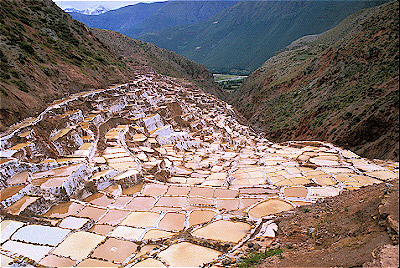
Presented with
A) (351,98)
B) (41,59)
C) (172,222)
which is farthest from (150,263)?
(351,98)

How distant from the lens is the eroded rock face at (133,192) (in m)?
4.61

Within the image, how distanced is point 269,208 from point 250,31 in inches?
5624

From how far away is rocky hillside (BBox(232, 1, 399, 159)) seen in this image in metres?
13.5

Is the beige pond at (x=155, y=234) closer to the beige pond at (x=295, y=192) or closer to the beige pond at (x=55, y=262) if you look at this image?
the beige pond at (x=55, y=262)

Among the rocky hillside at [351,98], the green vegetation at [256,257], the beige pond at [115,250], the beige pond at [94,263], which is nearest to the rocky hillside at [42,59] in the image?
the beige pond at [115,250]

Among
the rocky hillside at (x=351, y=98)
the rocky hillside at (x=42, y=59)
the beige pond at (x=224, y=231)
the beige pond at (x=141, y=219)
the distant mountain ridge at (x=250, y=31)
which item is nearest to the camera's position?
the beige pond at (x=224, y=231)

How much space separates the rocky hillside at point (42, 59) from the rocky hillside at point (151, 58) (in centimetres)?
889

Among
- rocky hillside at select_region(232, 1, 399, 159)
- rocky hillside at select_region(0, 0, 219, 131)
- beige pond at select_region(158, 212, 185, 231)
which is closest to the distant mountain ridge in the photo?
rocky hillside at select_region(232, 1, 399, 159)

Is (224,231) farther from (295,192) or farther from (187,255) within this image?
(295,192)

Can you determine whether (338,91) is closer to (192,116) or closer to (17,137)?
(192,116)

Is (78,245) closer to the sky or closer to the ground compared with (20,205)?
closer to the ground

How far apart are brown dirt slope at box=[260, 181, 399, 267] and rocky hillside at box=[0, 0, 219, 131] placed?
8456 mm

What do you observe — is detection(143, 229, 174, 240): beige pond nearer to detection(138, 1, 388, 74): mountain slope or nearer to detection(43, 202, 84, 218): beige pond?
detection(43, 202, 84, 218): beige pond

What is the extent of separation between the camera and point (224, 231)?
5.00m
